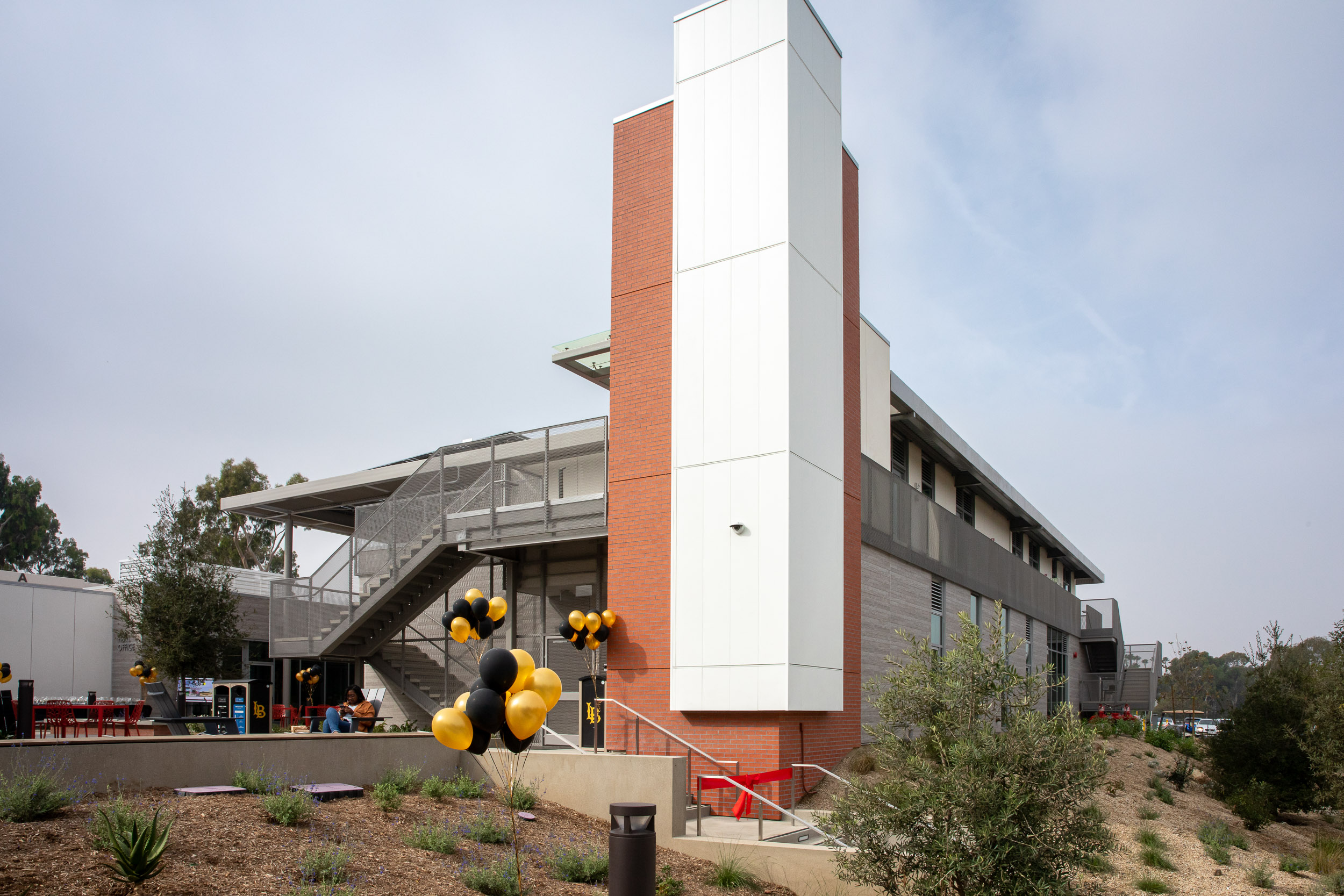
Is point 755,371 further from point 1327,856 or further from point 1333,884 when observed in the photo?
point 1327,856

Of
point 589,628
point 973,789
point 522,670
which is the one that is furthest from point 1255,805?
point 522,670

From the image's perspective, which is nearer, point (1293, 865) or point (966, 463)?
point (1293, 865)

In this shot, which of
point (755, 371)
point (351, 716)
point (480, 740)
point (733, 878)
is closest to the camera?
point (480, 740)

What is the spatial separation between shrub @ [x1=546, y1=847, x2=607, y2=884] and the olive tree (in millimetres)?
2453

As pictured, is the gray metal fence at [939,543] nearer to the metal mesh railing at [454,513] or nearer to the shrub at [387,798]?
the metal mesh railing at [454,513]

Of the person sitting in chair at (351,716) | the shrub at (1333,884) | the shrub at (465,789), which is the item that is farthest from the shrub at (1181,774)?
the person sitting in chair at (351,716)

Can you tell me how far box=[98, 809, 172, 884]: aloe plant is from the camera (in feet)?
23.8

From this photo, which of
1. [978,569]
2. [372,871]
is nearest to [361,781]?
[372,871]

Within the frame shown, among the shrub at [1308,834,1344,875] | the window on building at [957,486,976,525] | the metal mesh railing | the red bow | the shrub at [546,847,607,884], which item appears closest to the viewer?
the shrub at [546,847,607,884]

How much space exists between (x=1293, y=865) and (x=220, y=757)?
15767mm

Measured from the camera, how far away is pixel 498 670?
7.47 m

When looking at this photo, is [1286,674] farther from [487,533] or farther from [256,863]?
[256,863]

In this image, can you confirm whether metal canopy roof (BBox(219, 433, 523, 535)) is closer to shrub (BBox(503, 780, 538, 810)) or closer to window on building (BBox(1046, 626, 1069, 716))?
shrub (BBox(503, 780, 538, 810))

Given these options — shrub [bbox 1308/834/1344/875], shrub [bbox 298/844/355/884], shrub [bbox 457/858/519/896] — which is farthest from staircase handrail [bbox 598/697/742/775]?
shrub [bbox 1308/834/1344/875]
